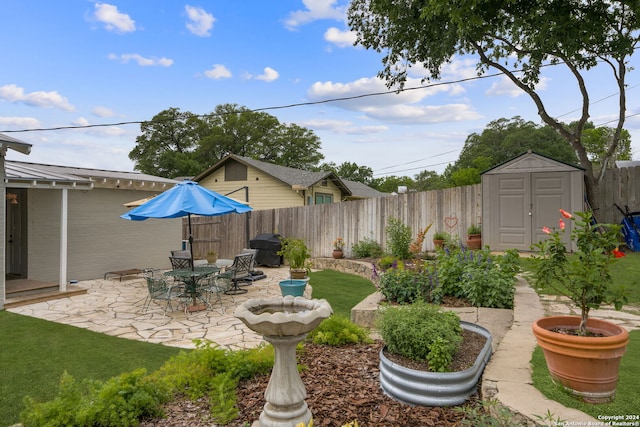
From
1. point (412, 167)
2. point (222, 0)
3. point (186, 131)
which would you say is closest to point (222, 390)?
point (222, 0)

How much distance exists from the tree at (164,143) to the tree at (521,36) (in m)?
27.1

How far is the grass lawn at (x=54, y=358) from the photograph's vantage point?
349cm

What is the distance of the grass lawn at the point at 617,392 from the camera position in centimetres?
208

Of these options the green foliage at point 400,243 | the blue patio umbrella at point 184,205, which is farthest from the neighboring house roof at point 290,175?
the blue patio umbrella at point 184,205

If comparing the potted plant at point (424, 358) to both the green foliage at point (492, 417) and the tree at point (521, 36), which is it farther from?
the tree at point (521, 36)

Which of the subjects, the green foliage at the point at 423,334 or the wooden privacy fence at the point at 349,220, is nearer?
the green foliage at the point at 423,334

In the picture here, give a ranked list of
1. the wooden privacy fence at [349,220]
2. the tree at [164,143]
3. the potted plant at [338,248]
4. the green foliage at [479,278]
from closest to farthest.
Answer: the green foliage at [479,278] → the wooden privacy fence at [349,220] → the potted plant at [338,248] → the tree at [164,143]

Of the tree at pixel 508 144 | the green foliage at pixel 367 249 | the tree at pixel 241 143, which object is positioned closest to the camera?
the green foliage at pixel 367 249

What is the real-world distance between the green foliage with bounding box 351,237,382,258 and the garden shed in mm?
2779

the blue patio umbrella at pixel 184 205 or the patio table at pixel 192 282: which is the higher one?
the blue patio umbrella at pixel 184 205

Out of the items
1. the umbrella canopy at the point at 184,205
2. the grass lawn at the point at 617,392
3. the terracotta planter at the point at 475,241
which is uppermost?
the umbrella canopy at the point at 184,205

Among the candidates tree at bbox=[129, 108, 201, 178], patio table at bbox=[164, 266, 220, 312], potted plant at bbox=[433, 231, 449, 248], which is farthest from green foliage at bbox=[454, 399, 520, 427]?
tree at bbox=[129, 108, 201, 178]

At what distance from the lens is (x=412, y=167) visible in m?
43.8

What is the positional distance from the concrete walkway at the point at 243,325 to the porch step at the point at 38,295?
17cm
